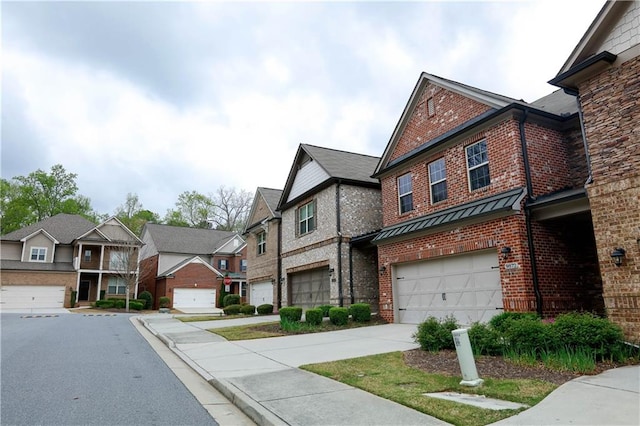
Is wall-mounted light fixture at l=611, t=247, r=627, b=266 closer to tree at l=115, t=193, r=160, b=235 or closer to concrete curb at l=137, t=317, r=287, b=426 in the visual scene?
concrete curb at l=137, t=317, r=287, b=426

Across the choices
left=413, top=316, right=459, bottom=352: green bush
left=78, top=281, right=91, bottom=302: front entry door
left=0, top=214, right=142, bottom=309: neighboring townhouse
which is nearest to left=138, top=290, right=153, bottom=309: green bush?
left=0, top=214, right=142, bottom=309: neighboring townhouse

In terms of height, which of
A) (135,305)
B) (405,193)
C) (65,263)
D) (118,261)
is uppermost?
(405,193)

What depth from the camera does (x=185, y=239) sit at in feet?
152

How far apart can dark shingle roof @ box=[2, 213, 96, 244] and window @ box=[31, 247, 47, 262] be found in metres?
1.48

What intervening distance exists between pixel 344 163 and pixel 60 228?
3365 centimetres

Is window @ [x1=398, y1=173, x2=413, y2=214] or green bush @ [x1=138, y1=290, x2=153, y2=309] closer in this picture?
window @ [x1=398, y1=173, x2=413, y2=214]

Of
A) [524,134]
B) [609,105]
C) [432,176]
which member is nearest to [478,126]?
[524,134]

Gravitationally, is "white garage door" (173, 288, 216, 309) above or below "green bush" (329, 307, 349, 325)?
above

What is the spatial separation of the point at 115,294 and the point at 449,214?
37203 mm

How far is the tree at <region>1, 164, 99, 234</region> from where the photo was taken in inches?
2047

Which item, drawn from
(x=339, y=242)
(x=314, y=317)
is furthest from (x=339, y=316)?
(x=339, y=242)

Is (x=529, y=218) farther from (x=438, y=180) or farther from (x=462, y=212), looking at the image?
(x=438, y=180)

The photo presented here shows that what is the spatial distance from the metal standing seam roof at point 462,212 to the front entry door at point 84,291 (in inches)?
1378

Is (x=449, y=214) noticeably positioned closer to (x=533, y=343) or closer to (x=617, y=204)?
(x=617, y=204)
